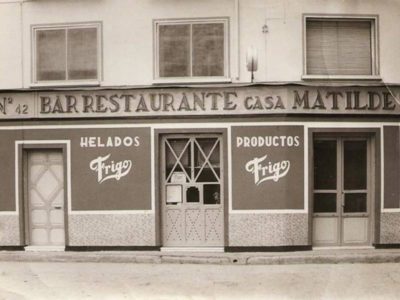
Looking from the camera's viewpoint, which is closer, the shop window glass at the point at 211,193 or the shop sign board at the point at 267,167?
the shop sign board at the point at 267,167

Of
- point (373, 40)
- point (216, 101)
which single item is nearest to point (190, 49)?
point (216, 101)

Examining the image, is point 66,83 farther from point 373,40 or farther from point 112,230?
point 373,40

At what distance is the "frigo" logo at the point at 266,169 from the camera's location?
39.3 ft

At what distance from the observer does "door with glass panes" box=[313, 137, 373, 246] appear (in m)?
12.4

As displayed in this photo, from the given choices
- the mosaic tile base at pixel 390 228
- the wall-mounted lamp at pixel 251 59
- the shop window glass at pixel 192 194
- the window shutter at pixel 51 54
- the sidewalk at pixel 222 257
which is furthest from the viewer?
the window shutter at pixel 51 54

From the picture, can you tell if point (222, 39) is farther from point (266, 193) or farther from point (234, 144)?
point (266, 193)

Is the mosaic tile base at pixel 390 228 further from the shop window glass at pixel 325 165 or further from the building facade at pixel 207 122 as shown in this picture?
the shop window glass at pixel 325 165

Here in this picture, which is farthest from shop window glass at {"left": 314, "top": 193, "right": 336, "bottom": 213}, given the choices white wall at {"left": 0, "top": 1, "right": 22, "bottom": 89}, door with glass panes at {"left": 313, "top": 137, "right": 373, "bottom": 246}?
white wall at {"left": 0, "top": 1, "right": 22, "bottom": 89}

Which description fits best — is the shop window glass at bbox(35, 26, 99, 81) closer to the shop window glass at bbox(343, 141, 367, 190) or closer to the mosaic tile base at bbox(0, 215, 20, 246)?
the mosaic tile base at bbox(0, 215, 20, 246)

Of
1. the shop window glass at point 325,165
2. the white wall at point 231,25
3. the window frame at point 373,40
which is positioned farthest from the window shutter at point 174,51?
the shop window glass at point 325,165

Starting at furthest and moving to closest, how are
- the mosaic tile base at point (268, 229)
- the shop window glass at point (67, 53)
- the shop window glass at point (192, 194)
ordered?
the shop window glass at point (67, 53) < the shop window glass at point (192, 194) < the mosaic tile base at point (268, 229)

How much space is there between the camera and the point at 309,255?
37.6 ft

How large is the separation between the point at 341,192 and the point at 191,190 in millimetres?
3401

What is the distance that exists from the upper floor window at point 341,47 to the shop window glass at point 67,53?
491 centimetres
